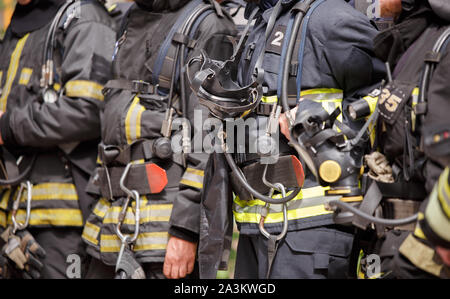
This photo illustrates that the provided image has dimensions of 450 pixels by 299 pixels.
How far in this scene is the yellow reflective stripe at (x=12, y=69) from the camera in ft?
12.5

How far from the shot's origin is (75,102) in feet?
11.4

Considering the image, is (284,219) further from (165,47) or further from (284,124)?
(165,47)

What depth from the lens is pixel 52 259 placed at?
3.65 m

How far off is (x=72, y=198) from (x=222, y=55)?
4.17 feet

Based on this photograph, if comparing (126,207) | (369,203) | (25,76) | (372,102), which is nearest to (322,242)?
(369,203)

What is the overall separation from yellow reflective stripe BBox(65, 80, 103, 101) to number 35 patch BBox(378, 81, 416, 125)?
A: 1822 millimetres

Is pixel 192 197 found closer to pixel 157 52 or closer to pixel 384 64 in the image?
pixel 157 52

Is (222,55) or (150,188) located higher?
(222,55)

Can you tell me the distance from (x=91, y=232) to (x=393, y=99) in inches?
73.5

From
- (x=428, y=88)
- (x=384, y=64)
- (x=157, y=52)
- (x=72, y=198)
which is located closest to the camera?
(x=428, y=88)

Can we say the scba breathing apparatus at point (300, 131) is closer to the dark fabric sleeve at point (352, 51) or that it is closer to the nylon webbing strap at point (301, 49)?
the nylon webbing strap at point (301, 49)

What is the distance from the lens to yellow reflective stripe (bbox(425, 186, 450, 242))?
1.67m
